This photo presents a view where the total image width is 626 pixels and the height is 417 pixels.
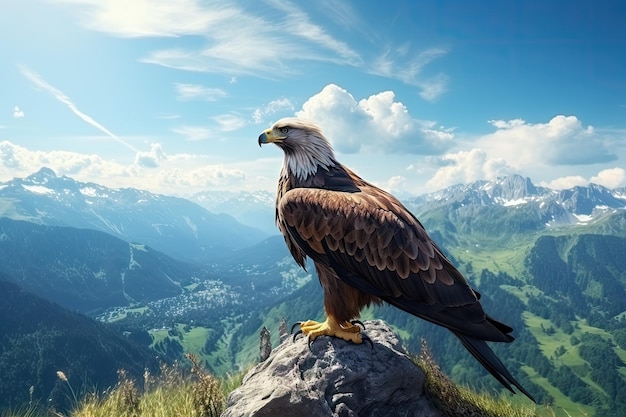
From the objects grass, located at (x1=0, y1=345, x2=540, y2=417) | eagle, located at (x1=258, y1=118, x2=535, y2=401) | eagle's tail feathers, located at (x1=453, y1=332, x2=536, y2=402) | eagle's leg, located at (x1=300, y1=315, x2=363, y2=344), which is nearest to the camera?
eagle's tail feathers, located at (x1=453, y1=332, x2=536, y2=402)

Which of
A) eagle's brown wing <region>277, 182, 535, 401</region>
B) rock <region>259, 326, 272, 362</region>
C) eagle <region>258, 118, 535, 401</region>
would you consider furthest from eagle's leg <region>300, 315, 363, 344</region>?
rock <region>259, 326, 272, 362</region>

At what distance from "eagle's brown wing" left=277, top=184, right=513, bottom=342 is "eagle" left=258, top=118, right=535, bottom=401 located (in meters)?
0.01

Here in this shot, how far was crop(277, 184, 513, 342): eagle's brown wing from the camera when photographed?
18.1ft

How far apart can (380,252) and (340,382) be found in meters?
2.01

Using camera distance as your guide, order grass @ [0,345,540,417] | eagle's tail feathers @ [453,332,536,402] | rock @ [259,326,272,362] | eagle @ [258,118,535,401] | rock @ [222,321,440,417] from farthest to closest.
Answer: rock @ [259,326,272,362], grass @ [0,345,540,417], eagle @ [258,118,535,401], rock @ [222,321,440,417], eagle's tail feathers @ [453,332,536,402]

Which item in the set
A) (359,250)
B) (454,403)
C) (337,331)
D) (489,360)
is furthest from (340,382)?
(454,403)

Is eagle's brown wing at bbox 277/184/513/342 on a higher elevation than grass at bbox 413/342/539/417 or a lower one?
higher

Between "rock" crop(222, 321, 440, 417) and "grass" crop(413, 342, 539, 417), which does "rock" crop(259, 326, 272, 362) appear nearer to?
"rock" crop(222, 321, 440, 417)

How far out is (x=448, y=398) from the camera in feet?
21.9

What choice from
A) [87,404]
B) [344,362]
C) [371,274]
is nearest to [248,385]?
[344,362]

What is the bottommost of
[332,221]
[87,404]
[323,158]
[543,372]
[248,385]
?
[543,372]

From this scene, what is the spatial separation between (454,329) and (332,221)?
2211mm

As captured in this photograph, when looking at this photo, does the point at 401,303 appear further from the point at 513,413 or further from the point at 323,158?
the point at 513,413

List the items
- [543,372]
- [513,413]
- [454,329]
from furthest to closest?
[543,372] < [513,413] < [454,329]
